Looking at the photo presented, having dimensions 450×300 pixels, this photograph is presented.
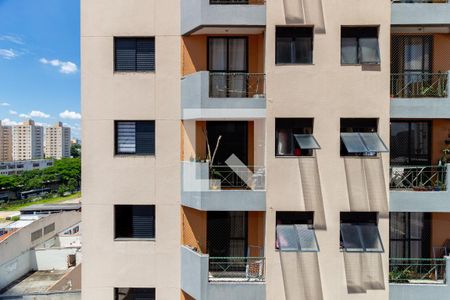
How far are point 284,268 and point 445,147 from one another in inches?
252

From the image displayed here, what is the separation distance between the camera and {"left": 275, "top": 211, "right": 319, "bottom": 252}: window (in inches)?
344

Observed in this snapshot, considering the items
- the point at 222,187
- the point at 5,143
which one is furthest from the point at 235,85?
the point at 5,143

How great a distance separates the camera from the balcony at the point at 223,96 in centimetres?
905

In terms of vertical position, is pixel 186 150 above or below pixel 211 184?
above

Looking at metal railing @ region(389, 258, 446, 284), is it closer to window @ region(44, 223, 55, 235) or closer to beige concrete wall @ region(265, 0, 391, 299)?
beige concrete wall @ region(265, 0, 391, 299)

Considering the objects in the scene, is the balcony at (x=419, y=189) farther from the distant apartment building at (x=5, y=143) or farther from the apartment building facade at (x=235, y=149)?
the distant apartment building at (x=5, y=143)

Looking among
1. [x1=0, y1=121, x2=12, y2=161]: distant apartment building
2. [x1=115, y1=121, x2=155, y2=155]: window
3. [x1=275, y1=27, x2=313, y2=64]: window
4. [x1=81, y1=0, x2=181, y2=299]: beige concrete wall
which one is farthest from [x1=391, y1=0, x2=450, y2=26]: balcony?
[x1=0, y1=121, x2=12, y2=161]: distant apartment building

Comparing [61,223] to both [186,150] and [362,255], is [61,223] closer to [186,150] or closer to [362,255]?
[186,150]

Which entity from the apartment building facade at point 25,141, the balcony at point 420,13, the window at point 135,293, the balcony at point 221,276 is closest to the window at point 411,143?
the balcony at point 420,13

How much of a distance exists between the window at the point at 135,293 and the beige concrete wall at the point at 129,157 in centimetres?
34

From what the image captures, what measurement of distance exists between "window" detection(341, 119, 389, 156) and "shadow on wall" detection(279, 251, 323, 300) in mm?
3458

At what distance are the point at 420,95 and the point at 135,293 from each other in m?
11.1

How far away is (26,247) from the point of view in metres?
27.7

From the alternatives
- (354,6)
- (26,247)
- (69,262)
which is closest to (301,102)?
(354,6)
